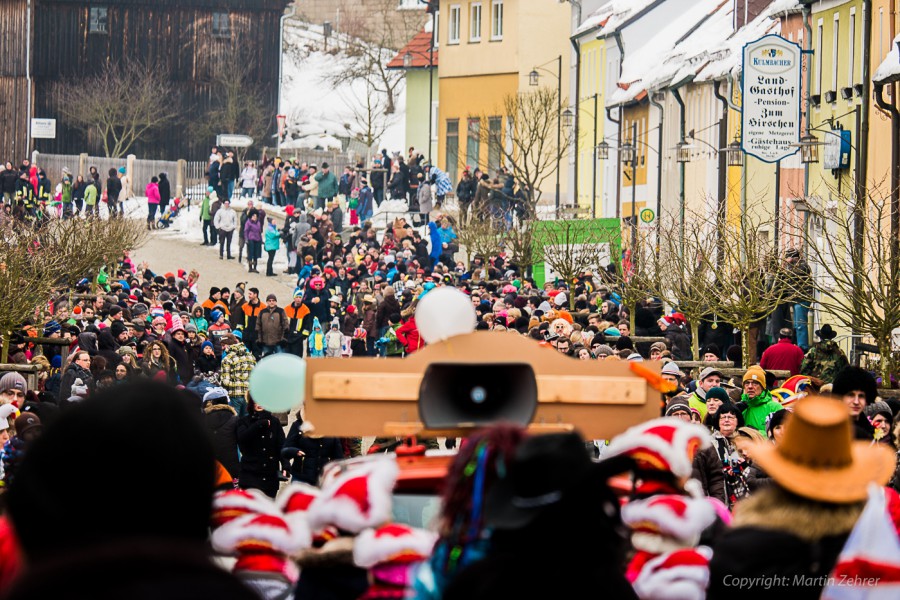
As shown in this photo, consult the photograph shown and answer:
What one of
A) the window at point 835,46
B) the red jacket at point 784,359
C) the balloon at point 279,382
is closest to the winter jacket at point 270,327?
the window at point 835,46

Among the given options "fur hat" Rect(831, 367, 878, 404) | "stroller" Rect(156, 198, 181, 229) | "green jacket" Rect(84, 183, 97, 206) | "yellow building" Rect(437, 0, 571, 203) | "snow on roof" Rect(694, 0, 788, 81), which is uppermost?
"yellow building" Rect(437, 0, 571, 203)

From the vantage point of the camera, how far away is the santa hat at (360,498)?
5.02 m

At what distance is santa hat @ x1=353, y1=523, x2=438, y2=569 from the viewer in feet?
15.9

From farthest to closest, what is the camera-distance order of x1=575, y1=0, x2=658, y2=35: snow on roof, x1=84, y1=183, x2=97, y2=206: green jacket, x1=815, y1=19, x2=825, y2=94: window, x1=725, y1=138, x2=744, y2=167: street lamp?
x1=84, y1=183, x2=97, y2=206: green jacket < x1=575, y1=0, x2=658, y2=35: snow on roof < x1=815, y1=19, x2=825, y2=94: window < x1=725, y1=138, x2=744, y2=167: street lamp

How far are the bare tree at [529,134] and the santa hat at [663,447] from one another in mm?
44784

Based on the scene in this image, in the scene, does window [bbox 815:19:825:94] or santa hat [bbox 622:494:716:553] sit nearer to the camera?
santa hat [bbox 622:494:716:553]

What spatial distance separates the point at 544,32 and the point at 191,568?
218 ft

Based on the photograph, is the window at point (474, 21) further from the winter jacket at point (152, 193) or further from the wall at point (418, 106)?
the winter jacket at point (152, 193)

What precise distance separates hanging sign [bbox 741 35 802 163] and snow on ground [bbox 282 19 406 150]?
55671mm

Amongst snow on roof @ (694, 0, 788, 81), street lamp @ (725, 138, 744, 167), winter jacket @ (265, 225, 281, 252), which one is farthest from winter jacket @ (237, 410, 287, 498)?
winter jacket @ (265, 225, 281, 252)

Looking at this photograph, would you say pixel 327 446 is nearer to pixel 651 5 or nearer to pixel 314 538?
pixel 314 538

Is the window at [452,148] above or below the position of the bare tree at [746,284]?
above

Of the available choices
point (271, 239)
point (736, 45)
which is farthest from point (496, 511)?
point (271, 239)

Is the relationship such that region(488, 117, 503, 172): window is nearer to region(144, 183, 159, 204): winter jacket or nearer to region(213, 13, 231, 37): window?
region(213, 13, 231, 37): window
